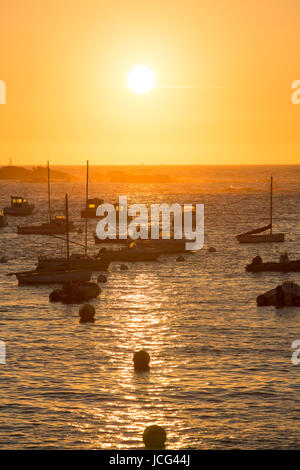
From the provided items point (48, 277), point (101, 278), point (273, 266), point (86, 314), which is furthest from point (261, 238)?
point (86, 314)

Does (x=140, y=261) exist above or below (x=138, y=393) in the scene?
above

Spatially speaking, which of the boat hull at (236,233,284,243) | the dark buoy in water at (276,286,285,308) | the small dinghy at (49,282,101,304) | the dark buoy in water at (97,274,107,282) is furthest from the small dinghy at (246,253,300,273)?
the boat hull at (236,233,284,243)

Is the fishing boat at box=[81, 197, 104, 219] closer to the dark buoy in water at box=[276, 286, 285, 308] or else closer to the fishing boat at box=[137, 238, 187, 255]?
the fishing boat at box=[137, 238, 187, 255]

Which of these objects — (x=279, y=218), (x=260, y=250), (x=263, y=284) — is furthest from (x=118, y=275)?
(x=279, y=218)

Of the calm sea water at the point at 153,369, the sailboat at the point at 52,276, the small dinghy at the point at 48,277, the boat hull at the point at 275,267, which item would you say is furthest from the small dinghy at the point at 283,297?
the boat hull at the point at 275,267

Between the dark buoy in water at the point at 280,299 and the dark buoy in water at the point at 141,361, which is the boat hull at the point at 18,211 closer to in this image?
the dark buoy in water at the point at 280,299

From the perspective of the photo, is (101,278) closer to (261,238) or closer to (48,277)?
(48,277)

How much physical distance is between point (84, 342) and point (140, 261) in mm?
50086

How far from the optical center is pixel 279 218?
185125 mm

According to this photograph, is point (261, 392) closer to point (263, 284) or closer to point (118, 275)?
point (263, 284)

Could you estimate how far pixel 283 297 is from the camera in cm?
6725

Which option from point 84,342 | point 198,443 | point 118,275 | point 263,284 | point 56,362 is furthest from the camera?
point 118,275

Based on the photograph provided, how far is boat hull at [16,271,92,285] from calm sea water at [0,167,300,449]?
1443 millimetres

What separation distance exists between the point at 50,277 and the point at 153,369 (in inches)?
1384
